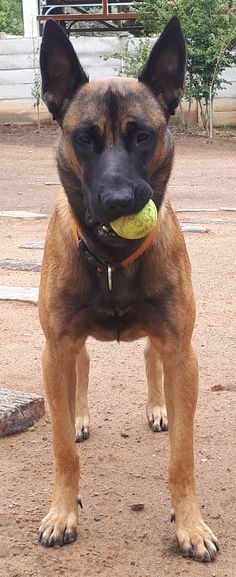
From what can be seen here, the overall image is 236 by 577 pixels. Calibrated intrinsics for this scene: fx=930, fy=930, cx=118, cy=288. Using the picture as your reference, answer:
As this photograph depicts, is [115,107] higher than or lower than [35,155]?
higher

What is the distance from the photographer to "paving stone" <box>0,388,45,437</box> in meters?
4.70

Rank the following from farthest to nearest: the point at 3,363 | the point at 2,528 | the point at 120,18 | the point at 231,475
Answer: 1. the point at 120,18
2. the point at 3,363
3. the point at 231,475
4. the point at 2,528

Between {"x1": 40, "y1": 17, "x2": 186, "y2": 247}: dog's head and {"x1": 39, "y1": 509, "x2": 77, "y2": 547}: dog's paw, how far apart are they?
1137 millimetres

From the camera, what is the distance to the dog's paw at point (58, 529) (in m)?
3.70

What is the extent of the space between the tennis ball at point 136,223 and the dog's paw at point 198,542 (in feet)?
3.89

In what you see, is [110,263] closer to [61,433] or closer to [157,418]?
[61,433]

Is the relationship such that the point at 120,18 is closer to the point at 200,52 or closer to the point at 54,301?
the point at 200,52

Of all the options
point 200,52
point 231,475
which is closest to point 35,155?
point 200,52

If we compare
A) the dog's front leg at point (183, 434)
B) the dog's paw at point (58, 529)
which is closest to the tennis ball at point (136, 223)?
the dog's front leg at point (183, 434)

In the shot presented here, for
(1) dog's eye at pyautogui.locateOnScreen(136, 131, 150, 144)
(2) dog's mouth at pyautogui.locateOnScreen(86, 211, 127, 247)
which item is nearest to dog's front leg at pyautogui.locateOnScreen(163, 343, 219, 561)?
(2) dog's mouth at pyautogui.locateOnScreen(86, 211, 127, 247)

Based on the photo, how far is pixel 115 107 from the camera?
3562mm

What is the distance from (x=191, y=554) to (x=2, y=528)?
77 centimetres

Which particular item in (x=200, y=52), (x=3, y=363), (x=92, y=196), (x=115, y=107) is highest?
(x=115, y=107)

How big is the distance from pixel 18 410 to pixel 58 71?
1767 mm
